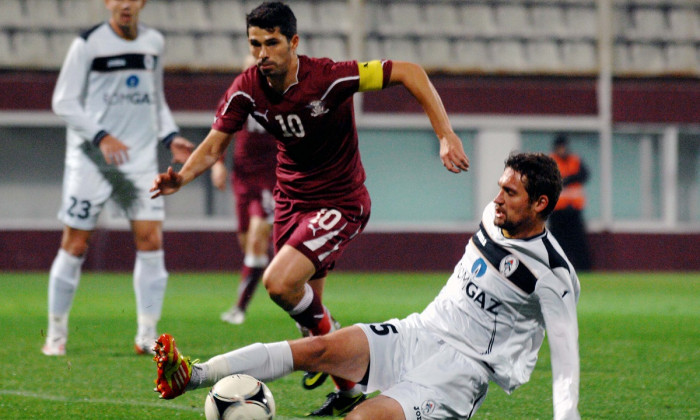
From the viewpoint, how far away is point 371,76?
520 centimetres

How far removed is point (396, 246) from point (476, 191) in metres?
1.76

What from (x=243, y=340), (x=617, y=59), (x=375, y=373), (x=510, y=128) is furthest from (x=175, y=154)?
(x=617, y=59)

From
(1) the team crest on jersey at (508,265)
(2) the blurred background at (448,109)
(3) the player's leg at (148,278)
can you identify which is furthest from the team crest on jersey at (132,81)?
(2) the blurred background at (448,109)

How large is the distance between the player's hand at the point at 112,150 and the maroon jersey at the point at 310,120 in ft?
4.86

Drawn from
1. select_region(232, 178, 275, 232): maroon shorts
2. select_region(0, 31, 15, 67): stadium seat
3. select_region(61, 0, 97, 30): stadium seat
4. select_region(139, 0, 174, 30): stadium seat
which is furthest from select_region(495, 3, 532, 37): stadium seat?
select_region(232, 178, 275, 232): maroon shorts

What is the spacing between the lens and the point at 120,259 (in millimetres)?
16609

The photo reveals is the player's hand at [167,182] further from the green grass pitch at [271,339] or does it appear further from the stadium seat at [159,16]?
the stadium seat at [159,16]

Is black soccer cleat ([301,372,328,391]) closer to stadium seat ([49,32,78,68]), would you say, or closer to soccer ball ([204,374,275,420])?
soccer ball ([204,374,275,420])

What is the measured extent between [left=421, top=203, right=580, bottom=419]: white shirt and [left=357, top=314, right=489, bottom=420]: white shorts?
0.20ft

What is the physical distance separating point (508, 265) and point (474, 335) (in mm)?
320

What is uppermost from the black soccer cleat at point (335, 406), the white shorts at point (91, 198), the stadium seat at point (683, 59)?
the stadium seat at point (683, 59)

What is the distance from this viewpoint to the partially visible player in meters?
9.08

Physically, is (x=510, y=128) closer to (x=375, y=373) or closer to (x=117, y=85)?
(x=117, y=85)

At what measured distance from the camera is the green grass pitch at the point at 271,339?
5289 millimetres
